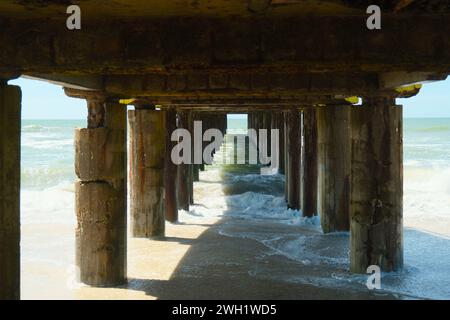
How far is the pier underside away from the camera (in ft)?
14.5

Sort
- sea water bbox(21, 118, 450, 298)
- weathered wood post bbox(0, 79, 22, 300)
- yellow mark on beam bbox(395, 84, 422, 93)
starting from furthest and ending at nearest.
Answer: sea water bbox(21, 118, 450, 298) < yellow mark on beam bbox(395, 84, 422, 93) < weathered wood post bbox(0, 79, 22, 300)

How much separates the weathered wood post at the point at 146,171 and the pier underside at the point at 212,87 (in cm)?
3

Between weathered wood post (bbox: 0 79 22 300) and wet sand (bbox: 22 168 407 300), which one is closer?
weathered wood post (bbox: 0 79 22 300)

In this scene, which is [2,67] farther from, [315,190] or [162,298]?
[315,190]

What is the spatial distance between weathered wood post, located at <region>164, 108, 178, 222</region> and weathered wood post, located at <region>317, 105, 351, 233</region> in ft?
12.7

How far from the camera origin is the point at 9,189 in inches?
182

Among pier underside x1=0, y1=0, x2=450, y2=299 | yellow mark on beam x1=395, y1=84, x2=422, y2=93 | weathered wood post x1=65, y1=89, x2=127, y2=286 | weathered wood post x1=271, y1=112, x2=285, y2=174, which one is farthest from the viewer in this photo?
weathered wood post x1=271, y1=112, x2=285, y2=174

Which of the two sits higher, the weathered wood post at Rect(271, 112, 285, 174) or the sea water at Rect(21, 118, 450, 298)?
the weathered wood post at Rect(271, 112, 285, 174)

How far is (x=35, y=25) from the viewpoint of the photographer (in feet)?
15.2

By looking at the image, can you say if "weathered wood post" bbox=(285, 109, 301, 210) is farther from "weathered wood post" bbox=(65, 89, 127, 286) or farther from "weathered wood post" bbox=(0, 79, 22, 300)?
"weathered wood post" bbox=(0, 79, 22, 300)

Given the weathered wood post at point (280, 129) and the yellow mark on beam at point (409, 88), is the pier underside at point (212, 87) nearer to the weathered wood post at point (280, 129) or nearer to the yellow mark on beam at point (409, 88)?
the yellow mark on beam at point (409, 88)

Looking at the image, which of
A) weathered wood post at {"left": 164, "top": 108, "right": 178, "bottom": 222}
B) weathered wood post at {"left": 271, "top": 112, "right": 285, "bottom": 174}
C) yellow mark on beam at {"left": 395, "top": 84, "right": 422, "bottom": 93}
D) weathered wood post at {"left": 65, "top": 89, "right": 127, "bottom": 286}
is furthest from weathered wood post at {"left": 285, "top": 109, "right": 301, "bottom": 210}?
weathered wood post at {"left": 65, "top": 89, "right": 127, "bottom": 286}

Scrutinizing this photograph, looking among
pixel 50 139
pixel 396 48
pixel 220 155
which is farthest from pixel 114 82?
pixel 50 139

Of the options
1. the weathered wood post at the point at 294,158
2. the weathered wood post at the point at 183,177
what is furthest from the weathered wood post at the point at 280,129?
the weathered wood post at the point at 183,177
